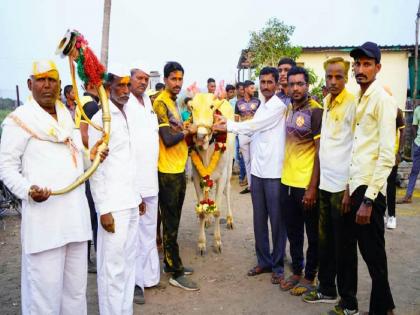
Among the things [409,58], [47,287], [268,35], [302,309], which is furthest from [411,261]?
[409,58]

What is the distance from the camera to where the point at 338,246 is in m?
3.82

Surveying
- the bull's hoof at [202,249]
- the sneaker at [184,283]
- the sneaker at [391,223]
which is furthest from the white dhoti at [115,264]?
the sneaker at [391,223]

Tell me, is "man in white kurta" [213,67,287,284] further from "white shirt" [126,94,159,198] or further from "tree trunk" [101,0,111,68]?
"tree trunk" [101,0,111,68]

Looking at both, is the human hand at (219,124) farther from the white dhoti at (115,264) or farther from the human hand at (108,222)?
the human hand at (108,222)

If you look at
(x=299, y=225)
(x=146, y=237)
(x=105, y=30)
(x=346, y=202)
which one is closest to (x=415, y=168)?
(x=299, y=225)

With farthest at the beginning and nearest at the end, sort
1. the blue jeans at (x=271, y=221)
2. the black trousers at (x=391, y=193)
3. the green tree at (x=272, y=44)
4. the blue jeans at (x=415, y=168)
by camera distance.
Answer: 1. the green tree at (x=272, y=44)
2. the blue jeans at (x=415, y=168)
3. the black trousers at (x=391, y=193)
4. the blue jeans at (x=271, y=221)

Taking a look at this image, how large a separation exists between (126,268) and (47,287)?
0.78 meters

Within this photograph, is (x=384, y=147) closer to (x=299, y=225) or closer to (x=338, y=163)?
(x=338, y=163)

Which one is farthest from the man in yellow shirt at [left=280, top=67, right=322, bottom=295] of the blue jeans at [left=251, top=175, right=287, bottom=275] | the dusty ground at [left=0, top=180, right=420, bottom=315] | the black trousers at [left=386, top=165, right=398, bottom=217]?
the black trousers at [left=386, top=165, right=398, bottom=217]

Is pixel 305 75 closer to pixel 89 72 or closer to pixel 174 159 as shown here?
pixel 174 159

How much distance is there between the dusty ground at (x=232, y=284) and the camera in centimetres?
416

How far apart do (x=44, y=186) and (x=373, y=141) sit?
270 cm

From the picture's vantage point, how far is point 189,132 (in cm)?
469

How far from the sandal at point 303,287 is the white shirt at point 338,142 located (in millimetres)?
1290
